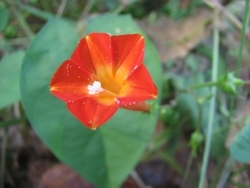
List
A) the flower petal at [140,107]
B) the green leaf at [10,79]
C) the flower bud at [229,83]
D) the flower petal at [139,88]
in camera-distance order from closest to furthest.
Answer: the flower petal at [139,88]
the flower petal at [140,107]
the flower bud at [229,83]
the green leaf at [10,79]

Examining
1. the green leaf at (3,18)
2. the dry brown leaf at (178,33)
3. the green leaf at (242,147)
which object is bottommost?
the green leaf at (242,147)

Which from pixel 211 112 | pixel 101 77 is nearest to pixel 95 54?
pixel 101 77

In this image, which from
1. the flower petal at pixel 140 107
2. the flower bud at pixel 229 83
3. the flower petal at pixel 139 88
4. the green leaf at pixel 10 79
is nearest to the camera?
the flower petal at pixel 139 88

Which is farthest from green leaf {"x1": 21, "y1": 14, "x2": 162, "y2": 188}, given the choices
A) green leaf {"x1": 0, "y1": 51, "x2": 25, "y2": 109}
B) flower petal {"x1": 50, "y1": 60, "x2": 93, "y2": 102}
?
flower petal {"x1": 50, "y1": 60, "x2": 93, "y2": 102}

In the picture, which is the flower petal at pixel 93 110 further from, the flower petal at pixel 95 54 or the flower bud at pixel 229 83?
the flower bud at pixel 229 83

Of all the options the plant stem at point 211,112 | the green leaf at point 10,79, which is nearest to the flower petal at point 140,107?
the plant stem at point 211,112

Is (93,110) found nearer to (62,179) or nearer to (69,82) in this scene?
(69,82)

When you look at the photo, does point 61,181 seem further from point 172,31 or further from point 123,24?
point 172,31

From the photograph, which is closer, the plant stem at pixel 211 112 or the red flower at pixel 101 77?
the red flower at pixel 101 77

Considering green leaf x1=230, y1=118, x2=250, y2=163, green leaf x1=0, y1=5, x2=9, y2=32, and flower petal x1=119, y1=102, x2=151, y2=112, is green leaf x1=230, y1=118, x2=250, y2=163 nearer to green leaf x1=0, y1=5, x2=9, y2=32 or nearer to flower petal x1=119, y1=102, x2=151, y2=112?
flower petal x1=119, y1=102, x2=151, y2=112
